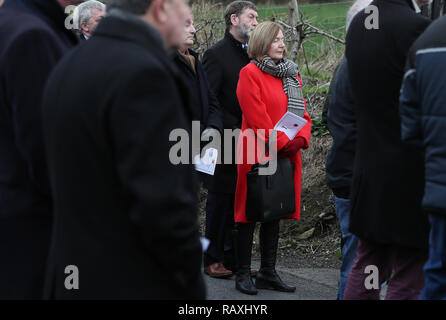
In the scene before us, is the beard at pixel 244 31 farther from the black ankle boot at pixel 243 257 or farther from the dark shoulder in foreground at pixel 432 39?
the dark shoulder in foreground at pixel 432 39

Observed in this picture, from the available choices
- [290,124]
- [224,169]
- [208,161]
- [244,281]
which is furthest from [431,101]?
[224,169]

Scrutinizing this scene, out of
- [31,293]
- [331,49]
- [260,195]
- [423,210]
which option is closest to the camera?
[31,293]

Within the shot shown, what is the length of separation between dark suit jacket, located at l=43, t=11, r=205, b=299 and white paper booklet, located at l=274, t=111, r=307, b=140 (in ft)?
9.44

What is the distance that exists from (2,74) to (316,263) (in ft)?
13.1

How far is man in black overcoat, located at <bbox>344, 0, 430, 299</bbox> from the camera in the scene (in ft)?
11.3

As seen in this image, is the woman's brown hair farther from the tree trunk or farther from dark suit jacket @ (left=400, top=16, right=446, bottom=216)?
the tree trunk

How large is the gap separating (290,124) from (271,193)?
519 millimetres

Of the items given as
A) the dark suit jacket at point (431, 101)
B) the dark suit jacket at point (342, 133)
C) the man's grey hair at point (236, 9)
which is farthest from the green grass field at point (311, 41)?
the dark suit jacket at point (431, 101)

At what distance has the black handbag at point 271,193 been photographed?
5.10 metres

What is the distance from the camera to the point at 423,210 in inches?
134

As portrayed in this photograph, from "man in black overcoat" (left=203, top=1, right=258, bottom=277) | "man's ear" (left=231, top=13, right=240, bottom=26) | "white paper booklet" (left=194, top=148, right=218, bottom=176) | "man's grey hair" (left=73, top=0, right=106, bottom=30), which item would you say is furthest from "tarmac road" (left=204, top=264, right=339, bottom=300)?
"man's grey hair" (left=73, top=0, right=106, bottom=30)

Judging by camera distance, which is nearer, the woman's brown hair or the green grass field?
the woman's brown hair

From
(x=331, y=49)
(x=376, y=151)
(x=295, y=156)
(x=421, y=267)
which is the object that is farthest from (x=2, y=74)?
(x=331, y=49)

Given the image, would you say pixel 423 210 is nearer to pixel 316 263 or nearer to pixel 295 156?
pixel 295 156
